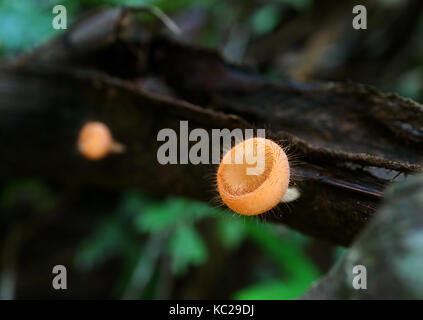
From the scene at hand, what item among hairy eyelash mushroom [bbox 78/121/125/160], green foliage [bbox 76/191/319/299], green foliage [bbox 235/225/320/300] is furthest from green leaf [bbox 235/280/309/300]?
hairy eyelash mushroom [bbox 78/121/125/160]

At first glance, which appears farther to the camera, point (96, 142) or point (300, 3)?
point (300, 3)

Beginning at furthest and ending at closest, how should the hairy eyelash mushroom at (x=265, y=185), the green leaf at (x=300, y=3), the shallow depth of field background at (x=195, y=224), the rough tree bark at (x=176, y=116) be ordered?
the green leaf at (x=300, y=3) < the shallow depth of field background at (x=195, y=224) < the rough tree bark at (x=176, y=116) < the hairy eyelash mushroom at (x=265, y=185)

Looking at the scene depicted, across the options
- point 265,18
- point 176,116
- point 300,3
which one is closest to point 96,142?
point 176,116

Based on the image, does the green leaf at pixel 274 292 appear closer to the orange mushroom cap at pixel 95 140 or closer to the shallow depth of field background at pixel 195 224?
the shallow depth of field background at pixel 195 224

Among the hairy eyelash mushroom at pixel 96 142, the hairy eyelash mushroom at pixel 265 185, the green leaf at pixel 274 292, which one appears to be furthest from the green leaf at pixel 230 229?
the hairy eyelash mushroom at pixel 265 185

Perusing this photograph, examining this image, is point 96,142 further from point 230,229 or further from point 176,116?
point 230,229
